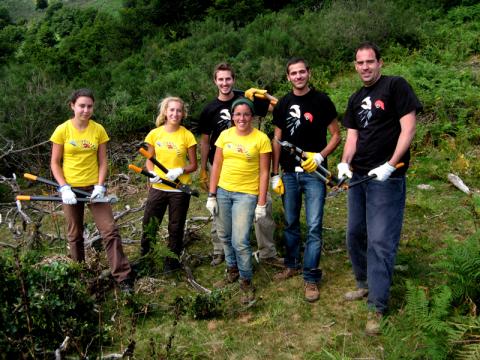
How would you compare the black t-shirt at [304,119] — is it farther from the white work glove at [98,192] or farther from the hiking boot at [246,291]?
the white work glove at [98,192]

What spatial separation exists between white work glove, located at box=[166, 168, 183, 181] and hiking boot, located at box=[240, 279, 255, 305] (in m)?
1.25

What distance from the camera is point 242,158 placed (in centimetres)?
411

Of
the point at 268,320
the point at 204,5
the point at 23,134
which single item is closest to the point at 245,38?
the point at 204,5

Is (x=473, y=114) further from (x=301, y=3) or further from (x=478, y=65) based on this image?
(x=301, y=3)

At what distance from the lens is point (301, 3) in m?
17.7

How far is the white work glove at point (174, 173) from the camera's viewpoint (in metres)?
4.43

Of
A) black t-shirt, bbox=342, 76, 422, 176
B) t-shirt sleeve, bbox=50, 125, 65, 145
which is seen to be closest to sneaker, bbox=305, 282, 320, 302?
black t-shirt, bbox=342, 76, 422, 176

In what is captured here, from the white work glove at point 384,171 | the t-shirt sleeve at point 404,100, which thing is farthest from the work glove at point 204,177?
the t-shirt sleeve at point 404,100

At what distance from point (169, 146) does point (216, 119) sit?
57 centimetres

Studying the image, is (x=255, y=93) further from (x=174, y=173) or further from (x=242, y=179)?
(x=174, y=173)

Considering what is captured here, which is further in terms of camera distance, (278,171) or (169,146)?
(169,146)

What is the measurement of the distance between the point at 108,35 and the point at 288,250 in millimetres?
15927

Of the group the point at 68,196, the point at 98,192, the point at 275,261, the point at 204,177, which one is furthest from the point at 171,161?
the point at 275,261

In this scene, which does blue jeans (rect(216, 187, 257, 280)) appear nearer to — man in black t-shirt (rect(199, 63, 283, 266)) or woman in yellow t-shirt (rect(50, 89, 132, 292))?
man in black t-shirt (rect(199, 63, 283, 266))
